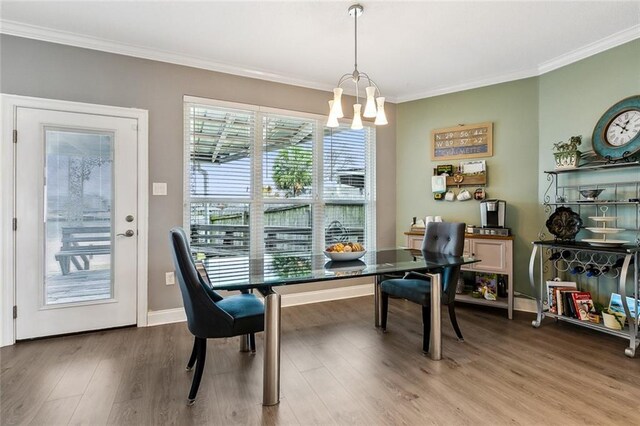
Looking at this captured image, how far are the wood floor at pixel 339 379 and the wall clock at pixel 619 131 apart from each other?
1.62 metres

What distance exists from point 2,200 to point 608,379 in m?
4.64

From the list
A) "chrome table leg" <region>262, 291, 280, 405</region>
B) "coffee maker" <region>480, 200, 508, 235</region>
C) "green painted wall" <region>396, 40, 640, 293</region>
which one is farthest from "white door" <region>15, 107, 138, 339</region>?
"coffee maker" <region>480, 200, 508, 235</region>

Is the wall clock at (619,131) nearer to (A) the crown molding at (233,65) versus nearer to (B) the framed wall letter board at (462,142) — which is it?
(A) the crown molding at (233,65)

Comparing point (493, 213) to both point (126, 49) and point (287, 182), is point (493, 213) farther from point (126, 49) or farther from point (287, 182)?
point (126, 49)

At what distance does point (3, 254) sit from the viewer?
2668mm

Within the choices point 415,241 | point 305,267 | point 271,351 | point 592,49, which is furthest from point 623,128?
point 271,351

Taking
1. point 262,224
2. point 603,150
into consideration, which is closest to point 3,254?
point 262,224

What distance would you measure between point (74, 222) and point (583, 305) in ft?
14.9

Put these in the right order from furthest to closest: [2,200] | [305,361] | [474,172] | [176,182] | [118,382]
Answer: [474,172], [176,182], [2,200], [305,361], [118,382]

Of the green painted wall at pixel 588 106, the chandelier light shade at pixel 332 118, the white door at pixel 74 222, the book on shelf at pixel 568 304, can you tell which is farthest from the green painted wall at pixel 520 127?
the white door at pixel 74 222

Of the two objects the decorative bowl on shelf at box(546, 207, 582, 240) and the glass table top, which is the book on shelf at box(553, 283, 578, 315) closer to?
the decorative bowl on shelf at box(546, 207, 582, 240)

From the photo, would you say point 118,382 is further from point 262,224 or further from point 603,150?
point 603,150

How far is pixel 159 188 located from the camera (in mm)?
3203

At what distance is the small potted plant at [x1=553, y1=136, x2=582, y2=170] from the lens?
120 inches
